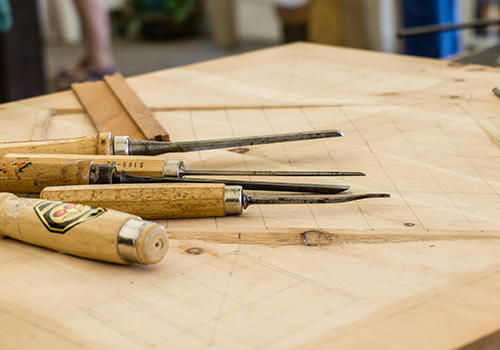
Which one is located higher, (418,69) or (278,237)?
(418,69)

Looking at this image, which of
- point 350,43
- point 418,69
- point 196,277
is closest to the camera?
point 196,277

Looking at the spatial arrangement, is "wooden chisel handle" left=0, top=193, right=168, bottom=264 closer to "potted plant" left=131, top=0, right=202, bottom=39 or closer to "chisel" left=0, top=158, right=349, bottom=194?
"chisel" left=0, top=158, right=349, bottom=194

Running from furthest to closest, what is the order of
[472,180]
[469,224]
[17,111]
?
[17,111], [472,180], [469,224]

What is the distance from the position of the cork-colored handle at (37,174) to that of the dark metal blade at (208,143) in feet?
0.45

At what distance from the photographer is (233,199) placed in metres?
0.81

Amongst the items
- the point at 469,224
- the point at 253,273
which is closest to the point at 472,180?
the point at 469,224

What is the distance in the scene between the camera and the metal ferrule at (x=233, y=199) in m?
0.81

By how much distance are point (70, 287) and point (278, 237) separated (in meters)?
0.24

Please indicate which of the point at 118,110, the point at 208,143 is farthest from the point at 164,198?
the point at 118,110

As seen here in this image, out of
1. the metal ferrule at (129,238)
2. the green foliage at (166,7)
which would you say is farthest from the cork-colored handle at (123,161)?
the green foliage at (166,7)

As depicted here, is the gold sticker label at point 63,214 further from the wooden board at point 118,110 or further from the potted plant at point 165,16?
the potted plant at point 165,16

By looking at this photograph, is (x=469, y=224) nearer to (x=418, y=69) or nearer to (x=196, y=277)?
(x=196, y=277)

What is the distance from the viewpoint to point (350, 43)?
10.3 ft

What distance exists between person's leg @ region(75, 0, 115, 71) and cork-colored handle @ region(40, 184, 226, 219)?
2.65 m
